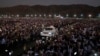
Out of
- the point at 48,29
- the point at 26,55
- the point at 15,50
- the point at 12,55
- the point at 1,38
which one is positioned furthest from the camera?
the point at 48,29

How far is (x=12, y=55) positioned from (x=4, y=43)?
1.10m

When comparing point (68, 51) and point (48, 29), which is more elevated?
point (68, 51)

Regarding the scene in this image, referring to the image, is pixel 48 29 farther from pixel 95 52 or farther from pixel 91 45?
pixel 95 52

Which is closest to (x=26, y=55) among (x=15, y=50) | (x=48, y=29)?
(x=15, y=50)

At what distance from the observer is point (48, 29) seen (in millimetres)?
12266

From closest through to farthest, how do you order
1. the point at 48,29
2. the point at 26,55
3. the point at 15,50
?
the point at 26,55 → the point at 15,50 → the point at 48,29

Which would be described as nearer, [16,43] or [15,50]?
[15,50]

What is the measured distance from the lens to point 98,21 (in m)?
12.8

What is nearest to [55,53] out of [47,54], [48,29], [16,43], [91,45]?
[47,54]

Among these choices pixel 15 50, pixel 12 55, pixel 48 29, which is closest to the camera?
pixel 12 55

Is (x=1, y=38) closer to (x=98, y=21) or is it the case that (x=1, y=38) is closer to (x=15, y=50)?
(x=15, y=50)

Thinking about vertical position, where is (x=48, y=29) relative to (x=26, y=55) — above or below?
below

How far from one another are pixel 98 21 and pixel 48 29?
316 centimetres

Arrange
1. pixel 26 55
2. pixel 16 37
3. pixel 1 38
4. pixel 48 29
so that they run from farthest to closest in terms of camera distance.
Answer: pixel 48 29
pixel 16 37
pixel 1 38
pixel 26 55
